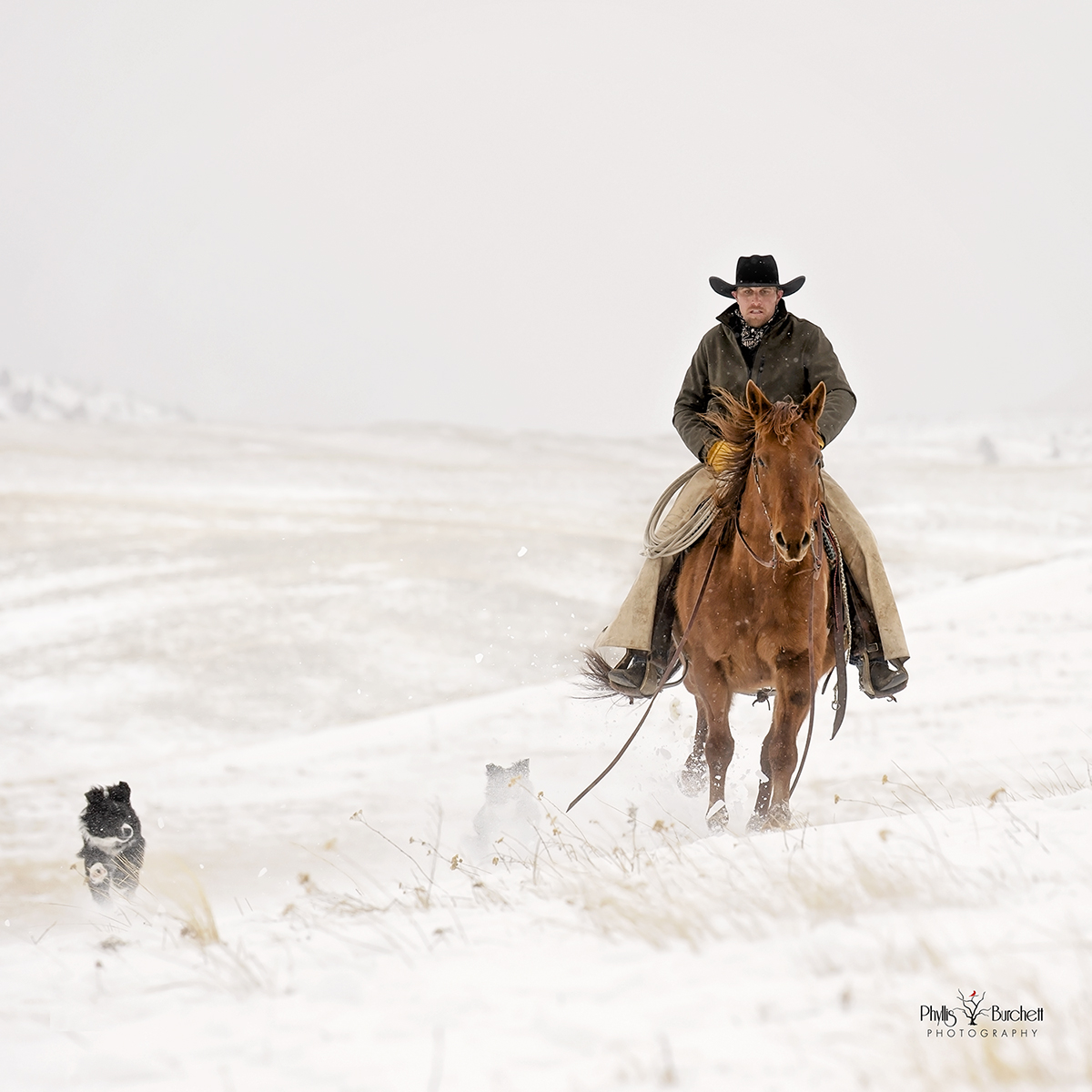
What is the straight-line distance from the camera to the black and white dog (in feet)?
21.9

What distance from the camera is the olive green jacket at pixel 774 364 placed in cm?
650

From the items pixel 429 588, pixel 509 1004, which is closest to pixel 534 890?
pixel 509 1004

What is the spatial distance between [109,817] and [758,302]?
5886 millimetres

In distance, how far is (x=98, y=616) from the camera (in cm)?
1809

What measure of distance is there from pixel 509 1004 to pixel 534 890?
1436 mm

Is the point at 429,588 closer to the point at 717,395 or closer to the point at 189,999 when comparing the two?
the point at 717,395

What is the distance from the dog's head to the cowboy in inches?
150

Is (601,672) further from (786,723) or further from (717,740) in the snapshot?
(786,723)

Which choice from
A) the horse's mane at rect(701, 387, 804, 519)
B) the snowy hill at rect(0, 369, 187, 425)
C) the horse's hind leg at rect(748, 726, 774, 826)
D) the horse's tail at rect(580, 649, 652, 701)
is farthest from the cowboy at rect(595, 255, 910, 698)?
the snowy hill at rect(0, 369, 187, 425)

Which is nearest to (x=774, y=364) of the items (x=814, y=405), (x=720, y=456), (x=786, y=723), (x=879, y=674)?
(x=720, y=456)

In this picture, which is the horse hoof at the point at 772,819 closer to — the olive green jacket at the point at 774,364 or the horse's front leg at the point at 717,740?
the horse's front leg at the point at 717,740

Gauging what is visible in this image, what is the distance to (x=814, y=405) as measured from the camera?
17.6ft

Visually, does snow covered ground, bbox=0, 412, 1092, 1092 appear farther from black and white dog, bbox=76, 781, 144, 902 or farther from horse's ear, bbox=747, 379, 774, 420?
horse's ear, bbox=747, 379, 774, 420

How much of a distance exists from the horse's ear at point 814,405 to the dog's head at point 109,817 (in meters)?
5.31
